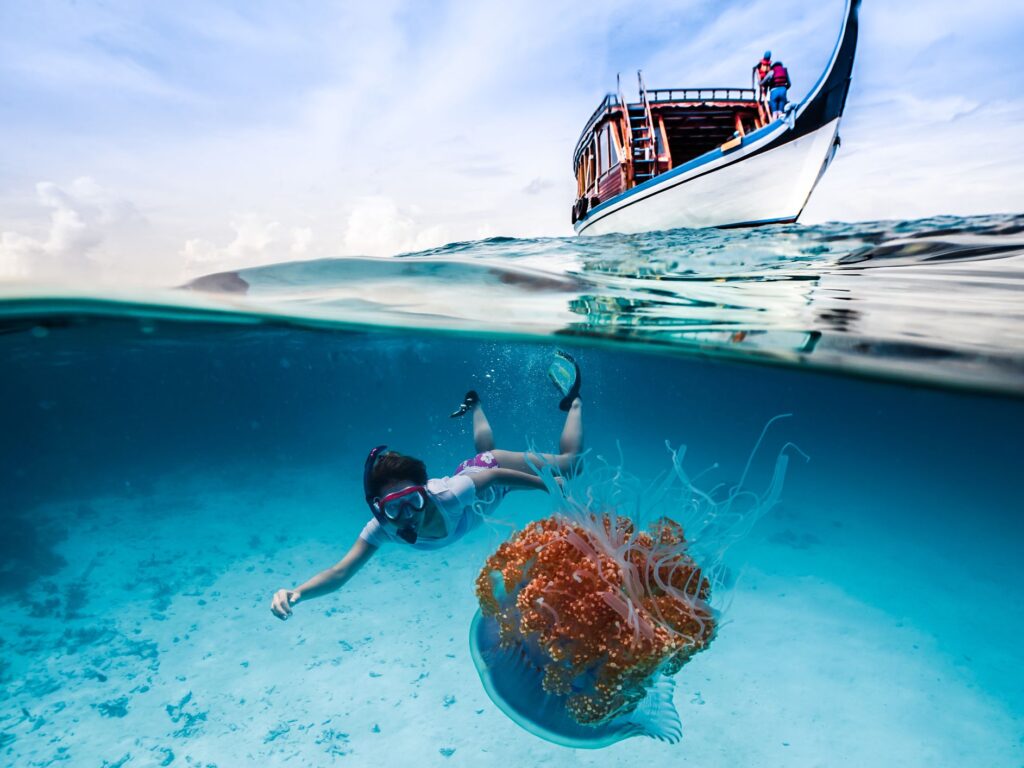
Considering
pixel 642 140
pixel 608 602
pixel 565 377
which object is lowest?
pixel 608 602

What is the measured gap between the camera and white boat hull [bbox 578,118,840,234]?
10555 mm

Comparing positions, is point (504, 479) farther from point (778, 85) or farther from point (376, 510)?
point (778, 85)

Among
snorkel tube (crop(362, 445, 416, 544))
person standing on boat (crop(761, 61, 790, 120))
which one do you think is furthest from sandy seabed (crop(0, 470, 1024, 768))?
person standing on boat (crop(761, 61, 790, 120))

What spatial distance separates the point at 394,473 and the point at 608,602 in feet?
9.15

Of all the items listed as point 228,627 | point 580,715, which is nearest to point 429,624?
point 228,627

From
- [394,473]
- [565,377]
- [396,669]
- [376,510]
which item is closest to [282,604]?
[376,510]

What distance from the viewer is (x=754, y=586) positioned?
38.9 feet

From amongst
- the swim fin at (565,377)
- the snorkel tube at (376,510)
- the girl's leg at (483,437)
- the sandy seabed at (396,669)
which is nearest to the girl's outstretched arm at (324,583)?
the snorkel tube at (376,510)

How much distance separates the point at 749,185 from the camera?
11164 mm

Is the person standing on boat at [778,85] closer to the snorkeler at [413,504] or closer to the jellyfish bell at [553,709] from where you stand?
the snorkeler at [413,504]

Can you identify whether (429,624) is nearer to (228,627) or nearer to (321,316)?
(228,627)

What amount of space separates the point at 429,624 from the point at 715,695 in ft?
16.9

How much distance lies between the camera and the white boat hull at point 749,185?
416 inches

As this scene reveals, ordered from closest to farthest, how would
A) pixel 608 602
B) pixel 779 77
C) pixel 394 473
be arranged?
pixel 608 602 → pixel 394 473 → pixel 779 77
